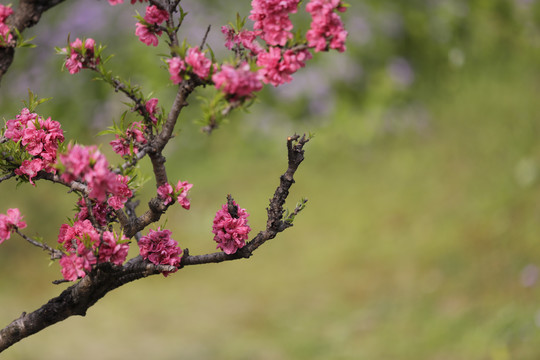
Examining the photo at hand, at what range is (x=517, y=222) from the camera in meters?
7.39

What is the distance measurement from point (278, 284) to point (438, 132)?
3.63m

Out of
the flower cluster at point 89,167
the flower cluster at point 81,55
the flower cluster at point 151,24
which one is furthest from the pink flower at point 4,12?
the flower cluster at point 89,167

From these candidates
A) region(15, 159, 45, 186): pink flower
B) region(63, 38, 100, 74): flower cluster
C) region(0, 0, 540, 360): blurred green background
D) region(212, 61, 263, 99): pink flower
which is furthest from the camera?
region(0, 0, 540, 360): blurred green background

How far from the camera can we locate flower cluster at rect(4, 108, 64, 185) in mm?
2959

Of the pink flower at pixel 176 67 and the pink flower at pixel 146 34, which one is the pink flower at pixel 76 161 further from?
the pink flower at pixel 146 34

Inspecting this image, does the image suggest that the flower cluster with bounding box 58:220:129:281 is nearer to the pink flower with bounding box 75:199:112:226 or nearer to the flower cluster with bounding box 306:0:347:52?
the pink flower with bounding box 75:199:112:226

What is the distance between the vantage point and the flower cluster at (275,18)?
2.64m

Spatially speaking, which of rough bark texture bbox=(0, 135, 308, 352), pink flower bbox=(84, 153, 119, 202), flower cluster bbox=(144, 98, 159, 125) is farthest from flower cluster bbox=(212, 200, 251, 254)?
pink flower bbox=(84, 153, 119, 202)

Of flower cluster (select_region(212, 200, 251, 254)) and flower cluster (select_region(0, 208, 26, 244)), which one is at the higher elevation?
flower cluster (select_region(212, 200, 251, 254))

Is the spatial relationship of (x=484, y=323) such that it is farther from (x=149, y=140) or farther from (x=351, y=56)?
(x=351, y=56)

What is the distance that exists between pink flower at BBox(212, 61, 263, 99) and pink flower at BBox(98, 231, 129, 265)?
0.88 metres

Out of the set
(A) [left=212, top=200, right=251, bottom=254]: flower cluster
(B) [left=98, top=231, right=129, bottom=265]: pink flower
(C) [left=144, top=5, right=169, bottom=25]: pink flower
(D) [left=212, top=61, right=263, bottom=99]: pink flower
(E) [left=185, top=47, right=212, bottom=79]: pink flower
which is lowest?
(B) [left=98, top=231, right=129, bottom=265]: pink flower

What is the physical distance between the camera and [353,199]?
9062mm

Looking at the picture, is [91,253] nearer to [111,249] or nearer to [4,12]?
[111,249]
